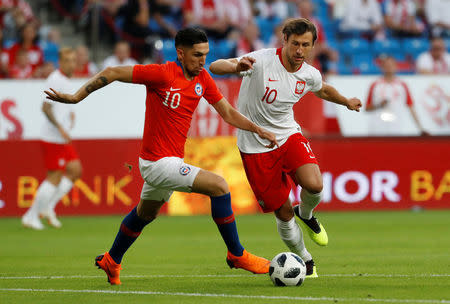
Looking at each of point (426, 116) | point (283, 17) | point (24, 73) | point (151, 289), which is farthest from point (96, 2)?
point (151, 289)

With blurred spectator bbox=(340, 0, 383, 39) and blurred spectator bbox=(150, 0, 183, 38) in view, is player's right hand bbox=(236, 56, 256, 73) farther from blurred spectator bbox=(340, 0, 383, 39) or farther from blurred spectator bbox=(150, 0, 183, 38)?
blurred spectator bbox=(340, 0, 383, 39)

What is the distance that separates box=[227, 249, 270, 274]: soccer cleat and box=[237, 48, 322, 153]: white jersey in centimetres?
113

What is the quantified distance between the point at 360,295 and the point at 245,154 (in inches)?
85.4

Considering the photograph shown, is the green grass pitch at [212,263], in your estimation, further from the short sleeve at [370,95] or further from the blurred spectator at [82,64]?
the blurred spectator at [82,64]

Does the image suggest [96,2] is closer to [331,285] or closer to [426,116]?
[426,116]

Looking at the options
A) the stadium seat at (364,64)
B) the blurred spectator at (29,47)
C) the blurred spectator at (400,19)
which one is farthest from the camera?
the blurred spectator at (400,19)

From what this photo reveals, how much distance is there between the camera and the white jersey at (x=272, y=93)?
8297 millimetres

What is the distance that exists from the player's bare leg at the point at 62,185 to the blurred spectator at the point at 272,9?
8.17 meters

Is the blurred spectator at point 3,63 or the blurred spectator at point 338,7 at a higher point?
the blurred spectator at point 338,7

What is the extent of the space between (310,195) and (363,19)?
13488mm

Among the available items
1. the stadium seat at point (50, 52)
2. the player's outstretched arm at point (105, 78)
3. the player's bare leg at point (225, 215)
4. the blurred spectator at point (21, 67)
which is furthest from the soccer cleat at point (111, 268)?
the stadium seat at point (50, 52)

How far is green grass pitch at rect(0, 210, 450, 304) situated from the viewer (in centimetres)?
690

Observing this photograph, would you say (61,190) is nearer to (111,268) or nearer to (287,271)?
(111,268)

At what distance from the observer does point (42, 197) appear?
13.6 meters
